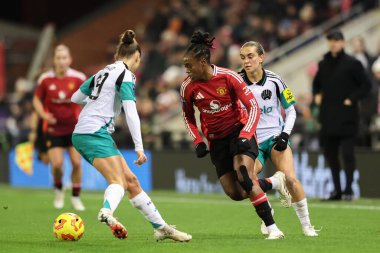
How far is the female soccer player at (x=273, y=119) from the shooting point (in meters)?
9.74

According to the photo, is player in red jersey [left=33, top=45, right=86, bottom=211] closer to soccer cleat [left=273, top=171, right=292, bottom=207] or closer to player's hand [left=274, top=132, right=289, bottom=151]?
soccer cleat [left=273, top=171, right=292, bottom=207]

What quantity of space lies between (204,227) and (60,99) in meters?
3.74

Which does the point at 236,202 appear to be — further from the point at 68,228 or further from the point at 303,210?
the point at 68,228

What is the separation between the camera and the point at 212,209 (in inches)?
545

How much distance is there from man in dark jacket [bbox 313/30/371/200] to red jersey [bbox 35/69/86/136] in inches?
150

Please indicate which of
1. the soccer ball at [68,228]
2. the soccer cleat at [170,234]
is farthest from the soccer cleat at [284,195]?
the soccer ball at [68,228]

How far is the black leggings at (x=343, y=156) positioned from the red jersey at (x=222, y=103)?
4743mm

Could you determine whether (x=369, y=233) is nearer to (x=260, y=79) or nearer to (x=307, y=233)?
(x=307, y=233)

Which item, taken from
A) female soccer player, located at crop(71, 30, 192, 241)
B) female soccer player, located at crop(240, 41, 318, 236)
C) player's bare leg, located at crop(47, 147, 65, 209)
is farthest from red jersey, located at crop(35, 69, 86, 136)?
female soccer player, located at crop(71, 30, 192, 241)

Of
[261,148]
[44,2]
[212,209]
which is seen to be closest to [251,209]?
[212,209]

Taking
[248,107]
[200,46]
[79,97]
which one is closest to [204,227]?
[248,107]

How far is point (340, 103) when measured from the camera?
1412cm

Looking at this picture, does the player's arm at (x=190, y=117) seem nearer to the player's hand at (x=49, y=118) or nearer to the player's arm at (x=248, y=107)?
the player's arm at (x=248, y=107)

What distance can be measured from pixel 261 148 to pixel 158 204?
4973mm
